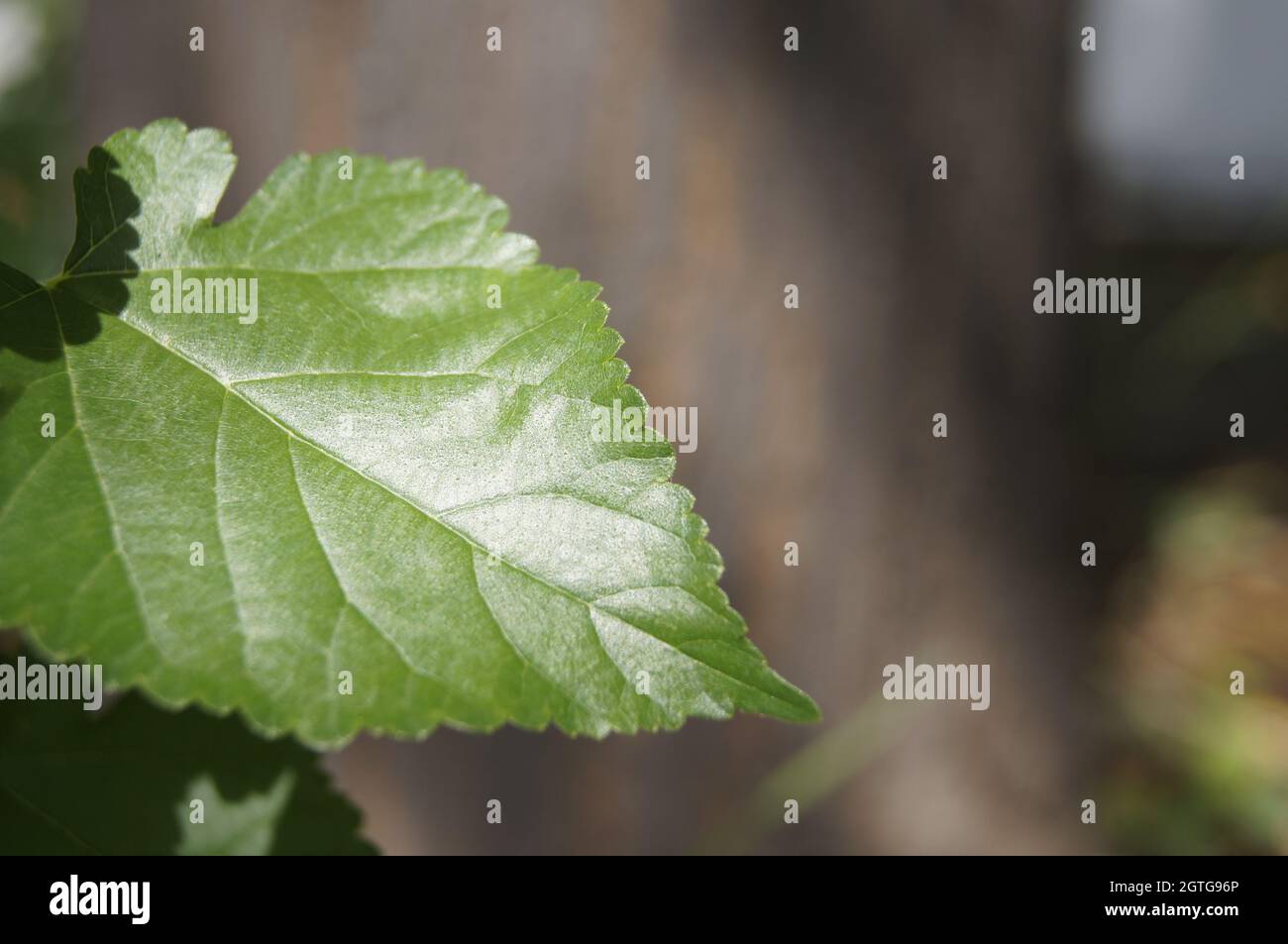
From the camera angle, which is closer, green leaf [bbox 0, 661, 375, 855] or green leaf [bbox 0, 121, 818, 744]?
green leaf [bbox 0, 121, 818, 744]

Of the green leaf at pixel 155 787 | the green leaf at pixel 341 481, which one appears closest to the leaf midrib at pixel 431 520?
the green leaf at pixel 341 481

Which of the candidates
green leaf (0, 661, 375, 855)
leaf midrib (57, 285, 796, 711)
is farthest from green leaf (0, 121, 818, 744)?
green leaf (0, 661, 375, 855)

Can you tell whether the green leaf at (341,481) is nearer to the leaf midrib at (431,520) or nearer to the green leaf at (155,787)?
the leaf midrib at (431,520)

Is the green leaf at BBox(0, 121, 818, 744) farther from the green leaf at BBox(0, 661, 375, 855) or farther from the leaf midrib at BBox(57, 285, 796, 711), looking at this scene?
the green leaf at BBox(0, 661, 375, 855)

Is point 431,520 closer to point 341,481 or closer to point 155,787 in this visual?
point 341,481

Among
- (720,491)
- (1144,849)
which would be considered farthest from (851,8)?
(1144,849)

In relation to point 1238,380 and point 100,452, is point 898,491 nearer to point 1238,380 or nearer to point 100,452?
point 100,452
